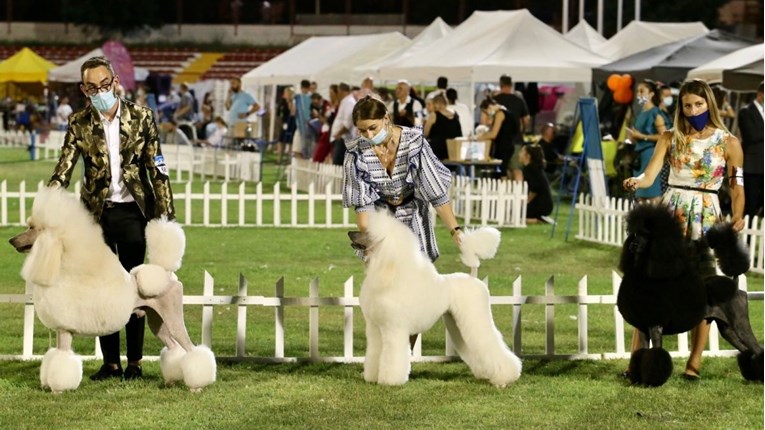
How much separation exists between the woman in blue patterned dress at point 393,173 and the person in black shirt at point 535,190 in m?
11.2

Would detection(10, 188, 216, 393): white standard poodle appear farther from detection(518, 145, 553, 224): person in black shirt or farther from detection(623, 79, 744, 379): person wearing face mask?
detection(518, 145, 553, 224): person in black shirt

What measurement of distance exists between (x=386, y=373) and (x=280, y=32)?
7165 centimetres

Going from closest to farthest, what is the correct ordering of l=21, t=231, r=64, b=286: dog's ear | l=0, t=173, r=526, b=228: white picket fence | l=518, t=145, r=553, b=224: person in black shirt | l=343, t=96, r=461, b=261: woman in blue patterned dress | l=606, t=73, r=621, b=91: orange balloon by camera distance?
1. l=21, t=231, r=64, b=286: dog's ear
2. l=343, t=96, r=461, b=261: woman in blue patterned dress
3. l=0, t=173, r=526, b=228: white picket fence
4. l=518, t=145, r=553, b=224: person in black shirt
5. l=606, t=73, r=621, b=91: orange balloon

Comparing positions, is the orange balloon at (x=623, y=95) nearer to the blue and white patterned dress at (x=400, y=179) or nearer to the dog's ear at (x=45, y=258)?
the blue and white patterned dress at (x=400, y=179)

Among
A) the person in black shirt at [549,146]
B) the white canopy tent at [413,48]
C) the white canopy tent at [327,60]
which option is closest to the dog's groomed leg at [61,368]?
the person in black shirt at [549,146]

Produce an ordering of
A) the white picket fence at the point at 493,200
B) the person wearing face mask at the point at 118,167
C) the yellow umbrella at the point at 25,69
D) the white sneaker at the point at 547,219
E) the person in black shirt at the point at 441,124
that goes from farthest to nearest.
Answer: the yellow umbrella at the point at 25,69
the person in black shirt at the point at 441,124
the white sneaker at the point at 547,219
the white picket fence at the point at 493,200
the person wearing face mask at the point at 118,167

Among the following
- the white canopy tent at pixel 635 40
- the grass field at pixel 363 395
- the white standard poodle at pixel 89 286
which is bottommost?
the grass field at pixel 363 395

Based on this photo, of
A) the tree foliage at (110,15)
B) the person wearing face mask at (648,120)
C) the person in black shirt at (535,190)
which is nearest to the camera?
the person wearing face mask at (648,120)

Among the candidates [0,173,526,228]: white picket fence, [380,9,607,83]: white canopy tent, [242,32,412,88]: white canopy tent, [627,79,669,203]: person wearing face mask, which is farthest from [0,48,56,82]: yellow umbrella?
[627,79,669,203]: person wearing face mask

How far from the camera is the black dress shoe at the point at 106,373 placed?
8039 millimetres

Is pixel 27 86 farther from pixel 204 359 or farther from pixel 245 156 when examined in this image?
pixel 204 359

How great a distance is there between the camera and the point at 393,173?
8.02m

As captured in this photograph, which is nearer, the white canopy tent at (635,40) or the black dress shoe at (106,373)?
the black dress shoe at (106,373)

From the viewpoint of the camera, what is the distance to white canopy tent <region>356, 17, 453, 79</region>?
29.2 meters
